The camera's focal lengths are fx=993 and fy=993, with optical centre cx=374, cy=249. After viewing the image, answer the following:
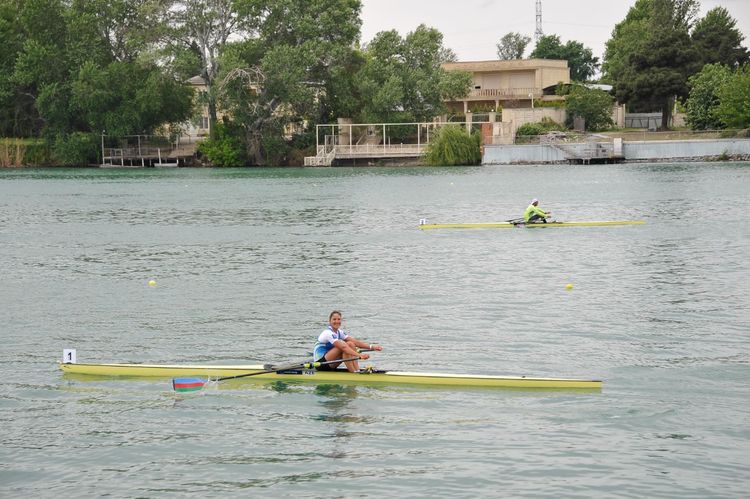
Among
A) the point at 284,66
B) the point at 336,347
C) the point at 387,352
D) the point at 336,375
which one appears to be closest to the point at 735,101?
the point at 284,66

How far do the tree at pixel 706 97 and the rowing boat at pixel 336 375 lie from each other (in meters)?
79.5

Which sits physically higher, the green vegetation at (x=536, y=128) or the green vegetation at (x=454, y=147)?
the green vegetation at (x=536, y=128)

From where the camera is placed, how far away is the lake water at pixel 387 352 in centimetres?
1580

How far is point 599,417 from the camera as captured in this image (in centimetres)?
1800

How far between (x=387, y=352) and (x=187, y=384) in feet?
17.0

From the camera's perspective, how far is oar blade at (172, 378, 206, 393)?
19.4 meters

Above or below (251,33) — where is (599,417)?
below

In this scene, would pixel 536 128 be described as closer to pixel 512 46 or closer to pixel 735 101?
pixel 735 101

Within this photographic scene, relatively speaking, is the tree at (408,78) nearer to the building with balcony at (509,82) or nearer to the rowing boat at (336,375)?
the building with balcony at (509,82)

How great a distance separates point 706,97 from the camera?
9450cm

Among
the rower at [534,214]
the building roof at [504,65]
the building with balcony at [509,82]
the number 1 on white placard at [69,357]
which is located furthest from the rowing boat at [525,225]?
the building roof at [504,65]

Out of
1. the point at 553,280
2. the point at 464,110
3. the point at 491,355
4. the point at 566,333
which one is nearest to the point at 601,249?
the point at 553,280

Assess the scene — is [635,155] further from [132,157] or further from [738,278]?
[738,278]

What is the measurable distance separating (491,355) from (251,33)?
87418mm
